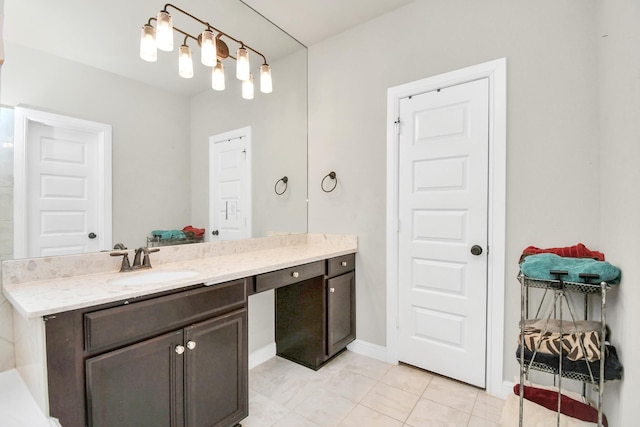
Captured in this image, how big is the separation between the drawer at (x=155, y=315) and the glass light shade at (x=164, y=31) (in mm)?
1369

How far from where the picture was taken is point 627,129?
3.88 ft

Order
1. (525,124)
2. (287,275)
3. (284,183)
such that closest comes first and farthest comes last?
(525,124) → (287,275) → (284,183)

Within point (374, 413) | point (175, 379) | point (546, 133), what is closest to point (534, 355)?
point (374, 413)

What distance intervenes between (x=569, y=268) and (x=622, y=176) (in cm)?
45

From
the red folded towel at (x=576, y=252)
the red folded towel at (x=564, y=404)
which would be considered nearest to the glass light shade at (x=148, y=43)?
the red folded towel at (x=576, y=252)

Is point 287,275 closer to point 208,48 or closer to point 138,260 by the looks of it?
point 138,260

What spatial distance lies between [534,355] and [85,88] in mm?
2607

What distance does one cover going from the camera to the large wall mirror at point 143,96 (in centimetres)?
140

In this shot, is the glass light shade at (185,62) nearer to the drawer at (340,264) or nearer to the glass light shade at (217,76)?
the glass light shade at (217,76)

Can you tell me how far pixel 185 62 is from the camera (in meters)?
1.82

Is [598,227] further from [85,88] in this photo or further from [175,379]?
[85,88]

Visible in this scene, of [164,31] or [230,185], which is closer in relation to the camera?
[164,31]

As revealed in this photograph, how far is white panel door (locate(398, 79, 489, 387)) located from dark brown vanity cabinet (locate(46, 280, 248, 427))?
1.30 m

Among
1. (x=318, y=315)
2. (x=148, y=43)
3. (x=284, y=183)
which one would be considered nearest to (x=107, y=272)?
A: (x=148, y=43)
